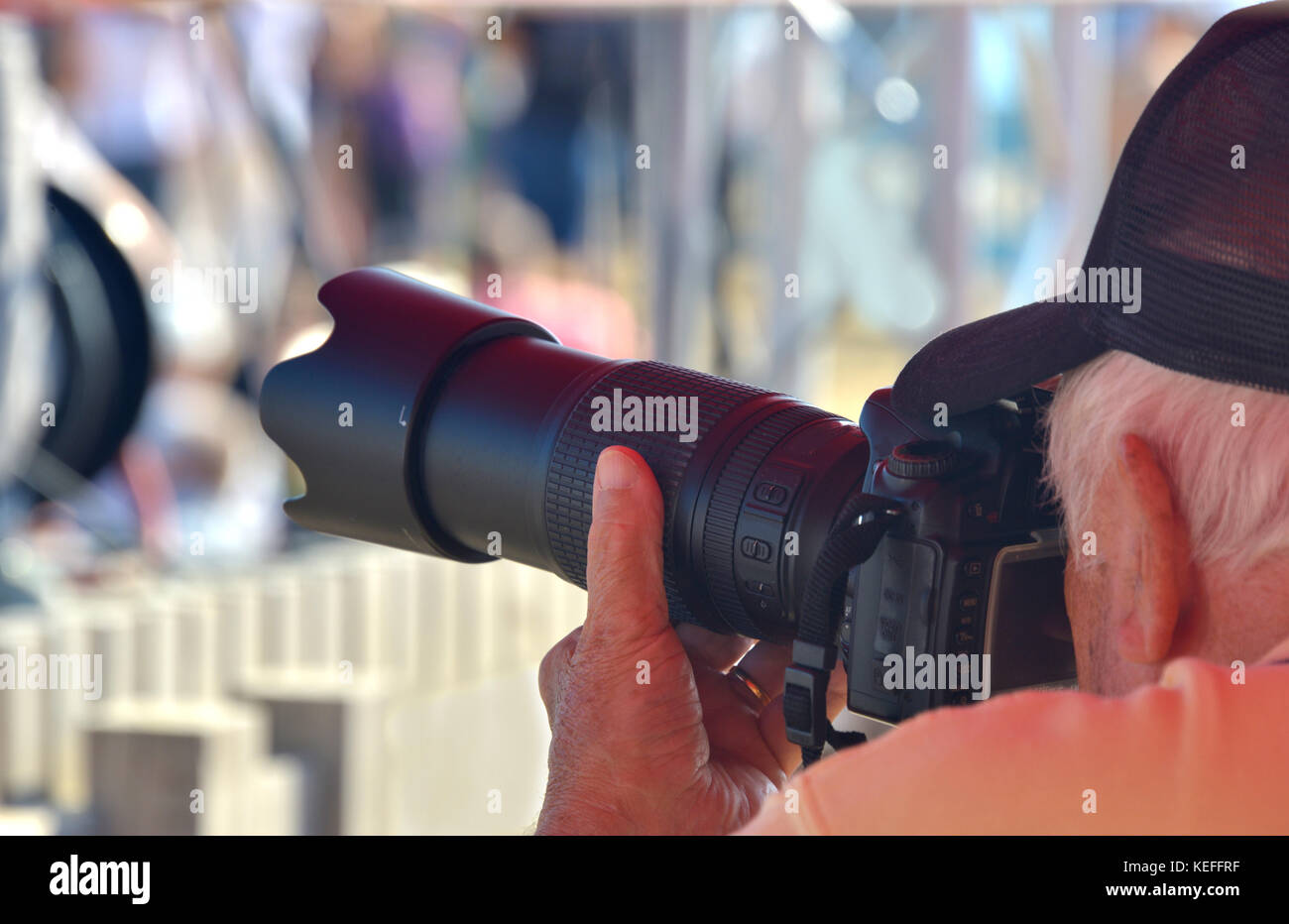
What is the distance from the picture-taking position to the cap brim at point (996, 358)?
74 centimetres

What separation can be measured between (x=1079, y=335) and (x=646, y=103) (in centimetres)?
348

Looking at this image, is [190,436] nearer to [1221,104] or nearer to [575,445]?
[575,445]

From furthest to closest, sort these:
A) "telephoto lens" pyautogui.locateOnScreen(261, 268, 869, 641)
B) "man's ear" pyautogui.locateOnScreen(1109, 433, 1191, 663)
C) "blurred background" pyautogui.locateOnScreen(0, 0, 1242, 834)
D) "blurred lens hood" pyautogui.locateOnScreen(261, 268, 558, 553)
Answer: "blurred background" pyautogui.locateOnScreen(0, 0, 1242, 834), "blurred lens hood" pyautogui.locateOnScreen(261, 268, 558, 553), "telephoto lens" pyautogui.locateOnScreen(261, 268, 869, 641), "man's ear" pyautogui.locateOnScreen(1109, 433, 1191, 663)

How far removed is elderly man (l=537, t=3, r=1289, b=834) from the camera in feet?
1.95

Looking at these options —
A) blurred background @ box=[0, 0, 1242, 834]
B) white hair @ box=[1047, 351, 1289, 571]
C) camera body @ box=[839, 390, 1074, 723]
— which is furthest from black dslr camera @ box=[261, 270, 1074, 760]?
blurred background @ box=[0, 0, 1242, 834]

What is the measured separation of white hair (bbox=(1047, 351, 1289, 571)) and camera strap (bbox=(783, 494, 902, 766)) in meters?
0.14

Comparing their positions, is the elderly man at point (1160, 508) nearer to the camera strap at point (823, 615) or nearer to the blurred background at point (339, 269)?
the camera strap at point (823, 615)

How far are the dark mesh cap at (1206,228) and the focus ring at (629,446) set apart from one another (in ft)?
1.05

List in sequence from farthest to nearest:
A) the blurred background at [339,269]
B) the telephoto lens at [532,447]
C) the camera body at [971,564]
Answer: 1. the blurred background at [339,269]
2. the telephoto lens at [532,447]
3. the camera body at [971,564]

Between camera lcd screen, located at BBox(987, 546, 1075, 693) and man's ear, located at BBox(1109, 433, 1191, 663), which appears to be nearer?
man's ear, located at BBox(1109, 433, 1191, 663)

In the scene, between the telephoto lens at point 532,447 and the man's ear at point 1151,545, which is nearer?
the man's ear at point 1151,545

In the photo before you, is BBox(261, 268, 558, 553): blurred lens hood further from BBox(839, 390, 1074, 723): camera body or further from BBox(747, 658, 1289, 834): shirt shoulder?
BBox(747, 658, 1289, 834): shirt shoulder

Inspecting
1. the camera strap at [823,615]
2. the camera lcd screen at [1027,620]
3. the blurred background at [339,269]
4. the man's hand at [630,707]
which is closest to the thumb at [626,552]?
the man's hand at [630,707]

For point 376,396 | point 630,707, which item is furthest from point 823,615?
point 376,396
